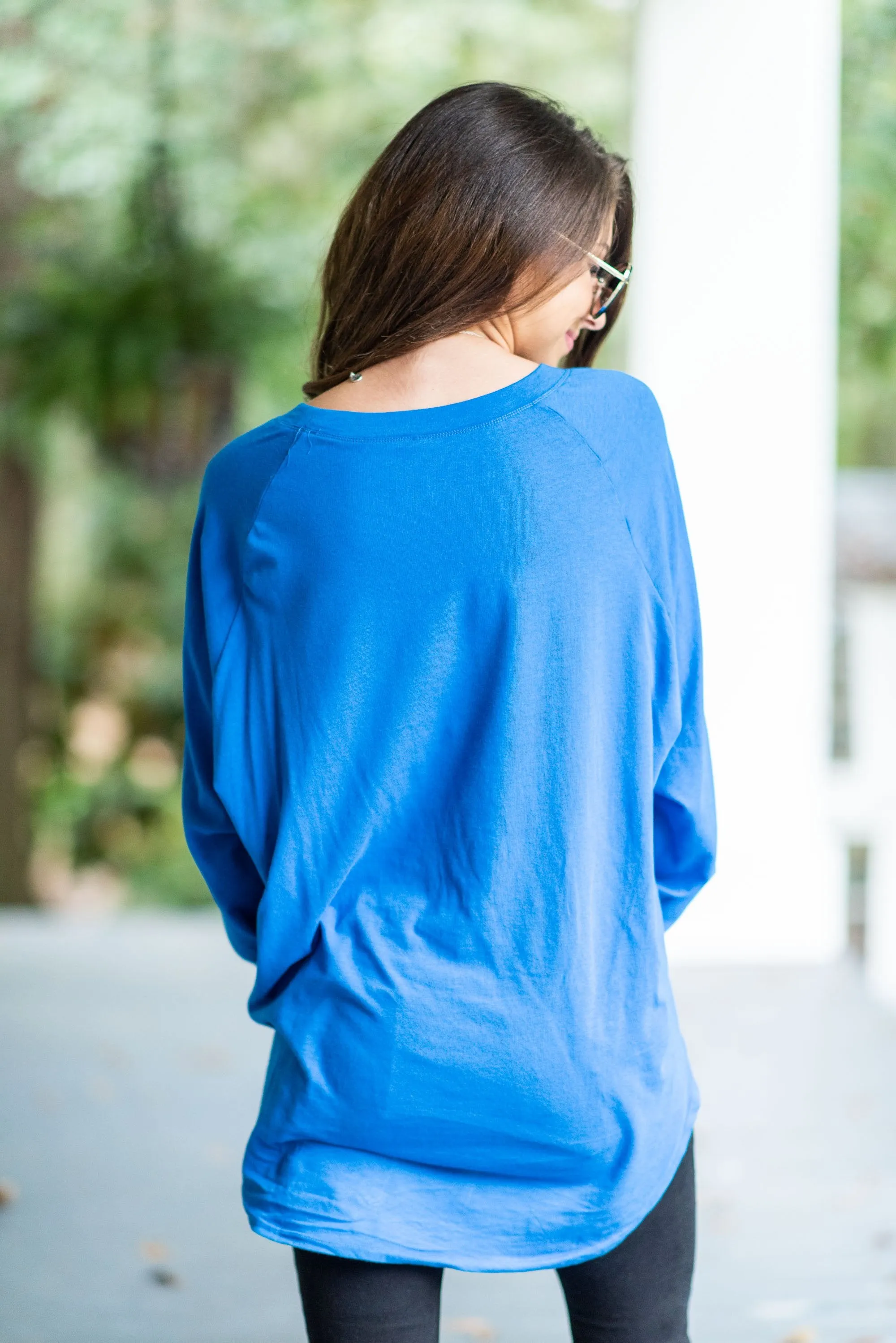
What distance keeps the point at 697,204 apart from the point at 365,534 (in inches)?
112

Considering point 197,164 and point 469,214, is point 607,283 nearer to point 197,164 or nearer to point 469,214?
point 469,214

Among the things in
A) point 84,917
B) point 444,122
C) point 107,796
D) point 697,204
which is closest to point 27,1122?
point 84,917

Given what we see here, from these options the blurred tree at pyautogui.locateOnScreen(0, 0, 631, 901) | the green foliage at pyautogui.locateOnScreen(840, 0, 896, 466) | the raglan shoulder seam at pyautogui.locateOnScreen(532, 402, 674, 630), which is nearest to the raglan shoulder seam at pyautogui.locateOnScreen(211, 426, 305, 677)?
the raglan shoulder seam at pyautogui.locateOnScreen(532, 402, 674, 630)

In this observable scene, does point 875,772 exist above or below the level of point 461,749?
below

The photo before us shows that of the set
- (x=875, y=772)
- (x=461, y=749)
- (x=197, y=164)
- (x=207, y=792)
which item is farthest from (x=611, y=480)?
(x=197, y=164)

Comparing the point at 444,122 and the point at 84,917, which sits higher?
the point at 444,122

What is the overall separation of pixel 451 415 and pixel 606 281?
211mm

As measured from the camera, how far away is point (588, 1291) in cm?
92

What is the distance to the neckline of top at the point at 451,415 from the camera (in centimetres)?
82

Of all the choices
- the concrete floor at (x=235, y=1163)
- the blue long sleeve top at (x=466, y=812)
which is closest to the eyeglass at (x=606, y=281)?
the blue long sleeve top at (x=466, y=812)

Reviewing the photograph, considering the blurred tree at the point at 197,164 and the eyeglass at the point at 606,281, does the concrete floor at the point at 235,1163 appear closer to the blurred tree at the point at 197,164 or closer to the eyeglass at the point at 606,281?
the eyeglass at the point at 606,281

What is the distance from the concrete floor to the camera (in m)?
2.01

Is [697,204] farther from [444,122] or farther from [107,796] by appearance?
[107,796]

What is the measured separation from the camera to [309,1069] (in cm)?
85
